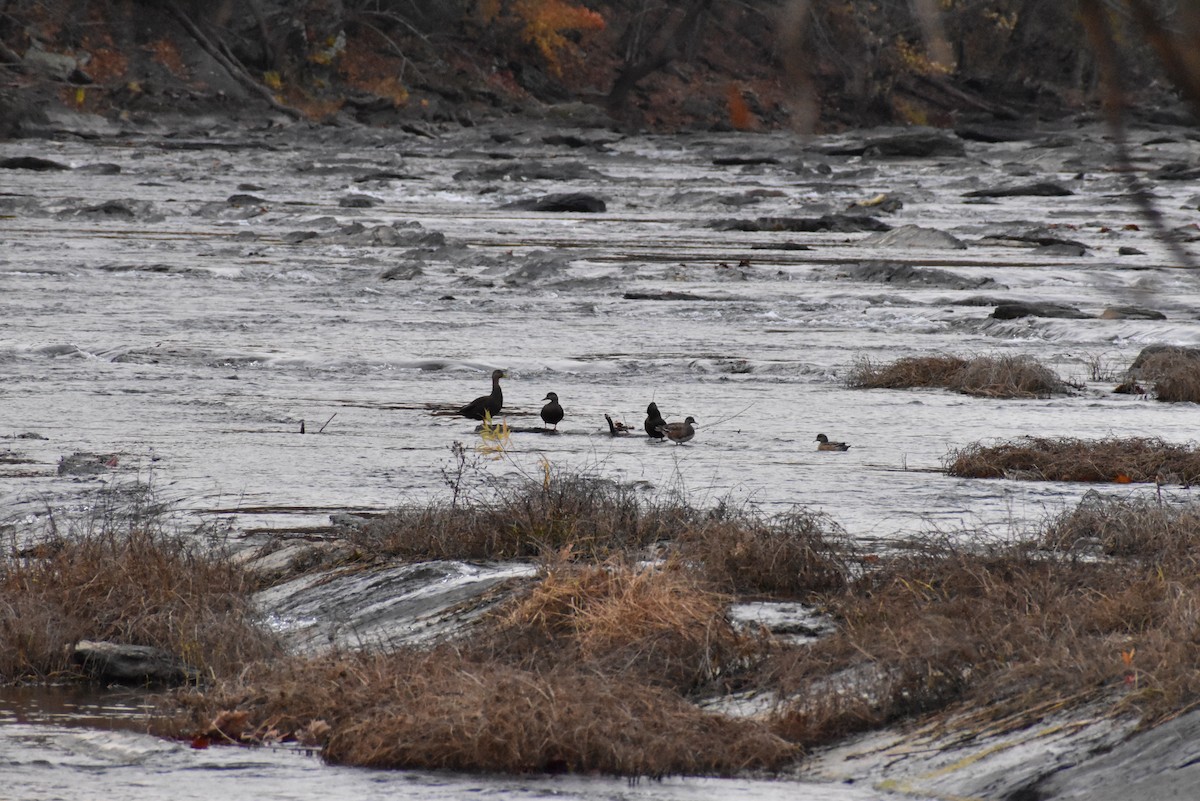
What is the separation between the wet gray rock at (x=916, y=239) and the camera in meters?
24.7

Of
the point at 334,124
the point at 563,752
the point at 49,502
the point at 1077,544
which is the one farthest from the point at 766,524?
the point at 334,124

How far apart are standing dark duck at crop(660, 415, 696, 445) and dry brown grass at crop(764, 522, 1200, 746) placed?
4.14 meters

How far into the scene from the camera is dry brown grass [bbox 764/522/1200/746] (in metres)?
4.57

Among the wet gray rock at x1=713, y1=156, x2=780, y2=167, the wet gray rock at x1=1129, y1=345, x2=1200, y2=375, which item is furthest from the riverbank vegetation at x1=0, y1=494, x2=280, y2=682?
the wet gray rock at x1=713, y1=156, x2=780, y2=167

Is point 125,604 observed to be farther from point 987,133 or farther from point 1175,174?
point 987,133

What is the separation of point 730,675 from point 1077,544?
5.04ft

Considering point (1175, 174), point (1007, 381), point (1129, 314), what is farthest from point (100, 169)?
point (1007, 381)

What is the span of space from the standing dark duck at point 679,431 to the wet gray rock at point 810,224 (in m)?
18.1

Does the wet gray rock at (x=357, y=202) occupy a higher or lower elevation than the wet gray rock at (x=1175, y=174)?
lower

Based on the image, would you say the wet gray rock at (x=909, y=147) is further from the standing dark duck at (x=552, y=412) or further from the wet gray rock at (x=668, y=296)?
the standing dark duck at (x=552, y=412)

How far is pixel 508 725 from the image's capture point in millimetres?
4512

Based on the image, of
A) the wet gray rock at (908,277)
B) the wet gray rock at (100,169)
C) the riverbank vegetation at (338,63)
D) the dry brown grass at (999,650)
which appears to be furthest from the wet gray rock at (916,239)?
the dry brown grass at (999,650)

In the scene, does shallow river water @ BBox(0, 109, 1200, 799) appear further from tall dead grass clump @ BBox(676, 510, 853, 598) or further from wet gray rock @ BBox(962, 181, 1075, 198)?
wet gray rock @ BBox(962, 181, 1075, 198)

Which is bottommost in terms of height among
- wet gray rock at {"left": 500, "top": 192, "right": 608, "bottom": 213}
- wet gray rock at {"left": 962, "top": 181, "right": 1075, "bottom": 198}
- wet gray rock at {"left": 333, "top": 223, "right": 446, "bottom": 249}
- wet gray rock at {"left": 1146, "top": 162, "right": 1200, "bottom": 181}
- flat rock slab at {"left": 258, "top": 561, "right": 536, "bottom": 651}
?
flat rock slab at {"left": 258, "top": 561, "right": 536, "bottom": 651}
